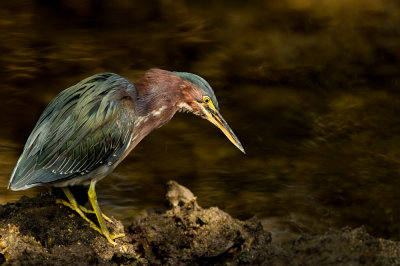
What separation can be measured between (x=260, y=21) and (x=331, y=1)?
117 centimetres

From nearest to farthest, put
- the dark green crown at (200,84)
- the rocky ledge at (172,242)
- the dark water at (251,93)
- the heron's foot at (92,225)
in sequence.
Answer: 1. the rocky ledge at (172,242)
2. the heron's foot at (92,225)
3. the dark green crown at (200,84)
4. the dark water at (251,93)

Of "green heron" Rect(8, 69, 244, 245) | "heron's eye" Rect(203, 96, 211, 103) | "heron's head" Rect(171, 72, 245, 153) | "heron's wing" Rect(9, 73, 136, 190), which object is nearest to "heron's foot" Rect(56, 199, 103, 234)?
"green heron" Rect(8, 69, 244, 245)

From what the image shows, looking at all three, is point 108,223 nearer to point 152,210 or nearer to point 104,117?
point 152,210

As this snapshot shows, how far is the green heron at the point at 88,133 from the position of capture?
479 centimetres

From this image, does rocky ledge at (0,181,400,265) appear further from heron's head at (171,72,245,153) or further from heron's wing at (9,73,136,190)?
heron's head at (171,72,245,153)

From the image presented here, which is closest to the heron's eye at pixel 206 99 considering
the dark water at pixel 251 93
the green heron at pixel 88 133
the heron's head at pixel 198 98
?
the heron's head at pixel 198 98

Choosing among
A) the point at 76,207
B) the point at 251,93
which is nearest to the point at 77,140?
the point at 76,207

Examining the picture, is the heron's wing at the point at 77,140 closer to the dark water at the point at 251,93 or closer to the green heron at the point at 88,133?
the green heron at the point at 88,133

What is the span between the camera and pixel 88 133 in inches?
189

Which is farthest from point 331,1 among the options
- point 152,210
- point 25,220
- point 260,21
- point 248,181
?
point 25,220

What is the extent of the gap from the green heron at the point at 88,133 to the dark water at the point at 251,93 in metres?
A: 1.30

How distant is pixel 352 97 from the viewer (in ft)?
27.4

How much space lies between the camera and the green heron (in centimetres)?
479

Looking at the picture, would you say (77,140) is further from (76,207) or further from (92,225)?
(92,225)
